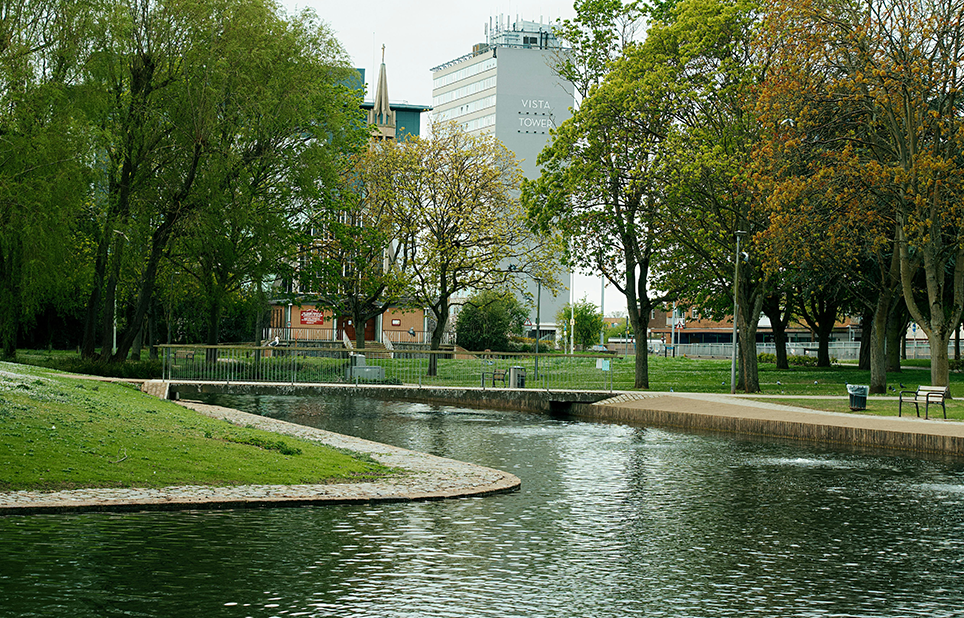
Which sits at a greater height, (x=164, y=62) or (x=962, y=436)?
(x=164, y=62)

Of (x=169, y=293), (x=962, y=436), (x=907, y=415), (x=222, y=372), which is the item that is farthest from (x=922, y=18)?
(x=169, y=293)

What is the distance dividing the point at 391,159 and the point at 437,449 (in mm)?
31712

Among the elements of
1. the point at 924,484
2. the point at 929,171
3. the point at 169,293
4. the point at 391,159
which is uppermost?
the point at 391,159

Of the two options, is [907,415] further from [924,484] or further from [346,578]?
[346,578]

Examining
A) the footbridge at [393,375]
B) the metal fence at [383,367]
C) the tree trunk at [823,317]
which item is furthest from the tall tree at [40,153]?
the tree trunk at [823,317]

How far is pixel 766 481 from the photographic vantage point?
1730 cm

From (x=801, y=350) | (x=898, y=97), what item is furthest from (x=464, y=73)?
(x=898, y=97)

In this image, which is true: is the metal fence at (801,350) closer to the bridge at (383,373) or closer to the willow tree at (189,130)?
the bridge at (383,373)

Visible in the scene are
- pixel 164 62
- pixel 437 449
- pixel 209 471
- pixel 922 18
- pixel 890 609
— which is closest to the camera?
pixel 890 609

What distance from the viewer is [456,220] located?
5116 cm

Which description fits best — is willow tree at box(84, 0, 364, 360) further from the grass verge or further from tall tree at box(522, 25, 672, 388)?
the grass verge

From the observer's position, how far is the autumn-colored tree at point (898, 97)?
31203 mm

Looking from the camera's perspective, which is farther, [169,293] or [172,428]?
[169,293]

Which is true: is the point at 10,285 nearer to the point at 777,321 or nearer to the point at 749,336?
the point at 749,336
